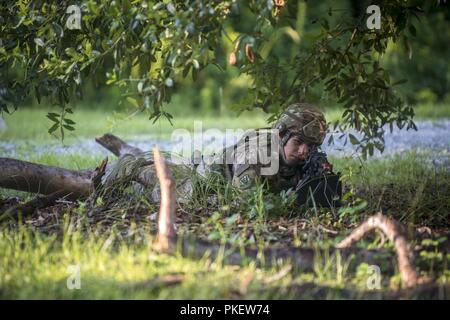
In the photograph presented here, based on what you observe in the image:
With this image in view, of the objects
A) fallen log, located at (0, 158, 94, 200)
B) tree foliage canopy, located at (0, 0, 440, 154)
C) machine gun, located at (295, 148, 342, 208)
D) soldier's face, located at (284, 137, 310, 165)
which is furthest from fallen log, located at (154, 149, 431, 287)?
fallen log, located at (0, 158, 94, 200)

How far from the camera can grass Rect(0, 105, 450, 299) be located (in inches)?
148

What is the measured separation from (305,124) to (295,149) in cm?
21

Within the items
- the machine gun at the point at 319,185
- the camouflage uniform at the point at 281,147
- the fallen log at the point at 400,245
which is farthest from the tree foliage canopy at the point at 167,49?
the fallen log at the point at 400,245

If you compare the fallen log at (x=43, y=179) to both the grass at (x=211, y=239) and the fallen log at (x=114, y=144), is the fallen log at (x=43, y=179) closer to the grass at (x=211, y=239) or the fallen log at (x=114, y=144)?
the grass at (x=211, y=239)

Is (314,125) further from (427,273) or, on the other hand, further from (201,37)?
(427,273)

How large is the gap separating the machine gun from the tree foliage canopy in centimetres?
73

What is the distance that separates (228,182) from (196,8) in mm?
1483

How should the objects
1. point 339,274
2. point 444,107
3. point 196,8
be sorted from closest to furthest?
point 339,274
point 196,8
point 444,107

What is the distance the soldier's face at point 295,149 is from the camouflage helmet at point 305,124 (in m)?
0.04

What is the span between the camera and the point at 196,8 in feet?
15.4

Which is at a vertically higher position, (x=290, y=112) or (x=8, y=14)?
(x=8, y=14)

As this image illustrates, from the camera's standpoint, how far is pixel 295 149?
5730 millimetres
